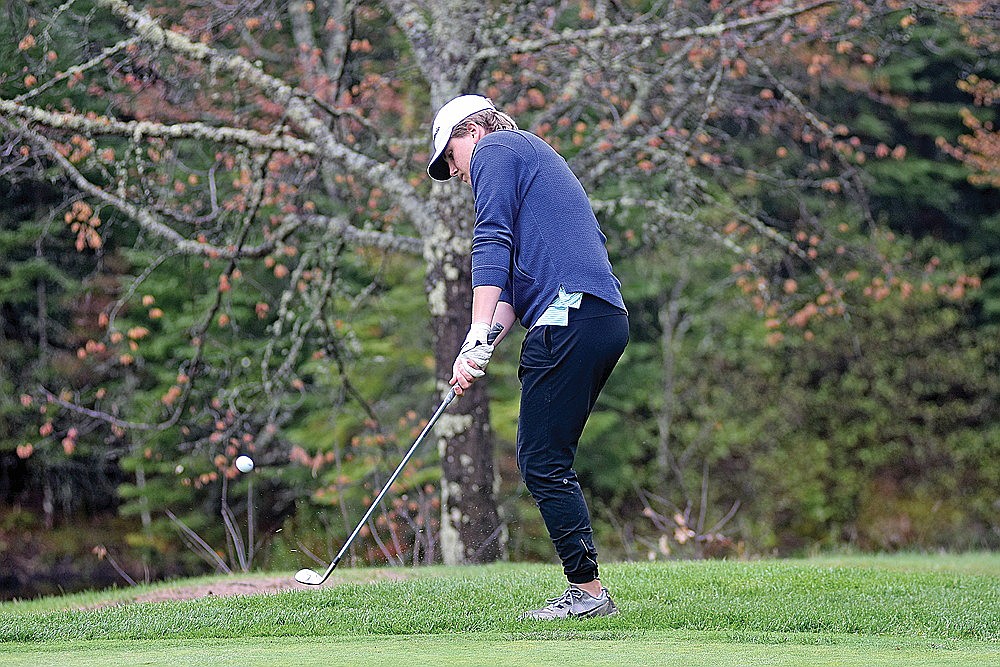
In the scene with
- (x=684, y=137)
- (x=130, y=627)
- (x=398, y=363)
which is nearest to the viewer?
(x=130, y=627)

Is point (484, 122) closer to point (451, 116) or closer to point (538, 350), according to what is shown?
point (451, 116)

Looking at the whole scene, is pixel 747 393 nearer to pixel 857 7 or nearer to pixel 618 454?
pixel 618 454

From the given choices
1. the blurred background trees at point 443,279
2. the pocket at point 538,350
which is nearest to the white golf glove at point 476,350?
the pocket at point 538,350

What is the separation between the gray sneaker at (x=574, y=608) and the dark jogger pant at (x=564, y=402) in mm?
144

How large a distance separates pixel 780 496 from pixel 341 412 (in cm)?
646

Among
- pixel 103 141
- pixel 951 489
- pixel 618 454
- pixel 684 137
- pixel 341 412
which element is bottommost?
pixel 951 489

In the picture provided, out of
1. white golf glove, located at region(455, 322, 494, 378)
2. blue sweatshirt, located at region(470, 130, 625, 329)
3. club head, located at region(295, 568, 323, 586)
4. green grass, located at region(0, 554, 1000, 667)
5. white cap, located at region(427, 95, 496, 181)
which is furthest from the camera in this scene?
club head, located at region(295, 568, 323, 586)

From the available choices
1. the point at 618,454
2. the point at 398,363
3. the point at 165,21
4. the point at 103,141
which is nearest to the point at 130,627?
the point at 165,21

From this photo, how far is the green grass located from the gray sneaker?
8 cm

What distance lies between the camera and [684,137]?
30.9 feet

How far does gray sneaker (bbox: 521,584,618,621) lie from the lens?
14.1 ft

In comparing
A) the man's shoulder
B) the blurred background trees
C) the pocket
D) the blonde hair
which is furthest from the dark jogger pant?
the blurred background trees

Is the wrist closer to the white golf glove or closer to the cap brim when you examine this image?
the white golf glove

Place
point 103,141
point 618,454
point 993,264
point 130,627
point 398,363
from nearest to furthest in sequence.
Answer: point 130,627 → point 103,141 → point 398,363 → point 618,454 → point 993,264
